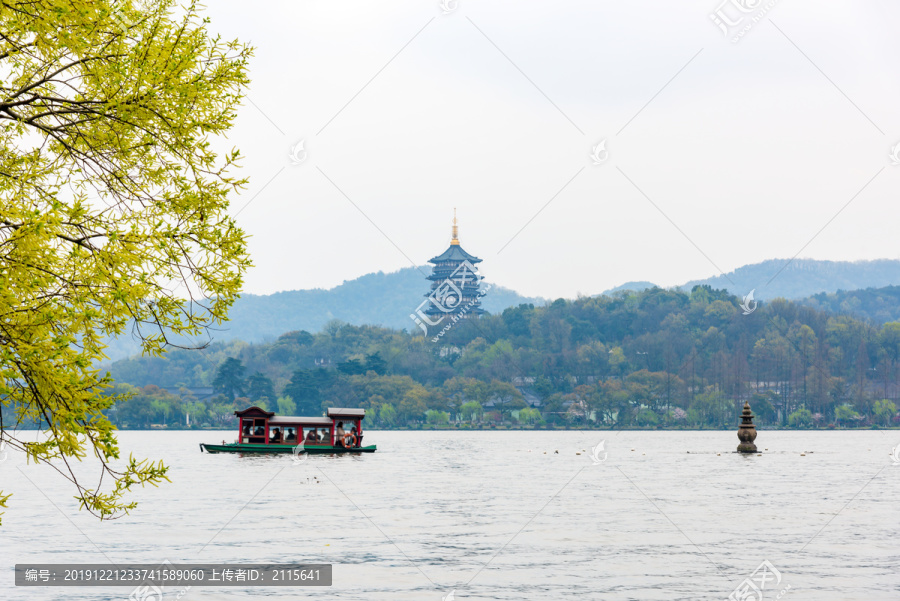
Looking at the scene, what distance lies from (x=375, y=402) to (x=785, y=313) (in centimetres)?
6796

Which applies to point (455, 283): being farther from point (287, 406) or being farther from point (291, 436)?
point (291, 436)

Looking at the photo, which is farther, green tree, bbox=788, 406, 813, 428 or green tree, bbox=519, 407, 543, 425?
green tree, bbox=519, 407, 543, 425

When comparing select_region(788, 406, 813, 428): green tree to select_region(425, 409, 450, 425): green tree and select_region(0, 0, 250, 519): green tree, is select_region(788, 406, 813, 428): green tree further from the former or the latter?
select_region(0, 0, 250, 519): green tree

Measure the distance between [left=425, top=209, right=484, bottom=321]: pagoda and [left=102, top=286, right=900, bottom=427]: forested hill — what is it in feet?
36.1

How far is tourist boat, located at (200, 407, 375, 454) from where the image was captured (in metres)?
54.0

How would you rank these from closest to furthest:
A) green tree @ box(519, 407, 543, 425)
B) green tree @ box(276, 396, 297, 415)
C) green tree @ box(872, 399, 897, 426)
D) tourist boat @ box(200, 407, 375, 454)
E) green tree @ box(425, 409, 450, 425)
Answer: tourist boat @ box(200, 407, 375, 454)
green tree @ box(872, 399, 897, 426)
green tree @ box(276, 396, 297, 415)
green tree @ box(425, 409, 450, 425)
green tree @ box(519, 407, 543, 425)

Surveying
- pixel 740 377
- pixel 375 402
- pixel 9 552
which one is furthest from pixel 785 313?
pixel 9 552

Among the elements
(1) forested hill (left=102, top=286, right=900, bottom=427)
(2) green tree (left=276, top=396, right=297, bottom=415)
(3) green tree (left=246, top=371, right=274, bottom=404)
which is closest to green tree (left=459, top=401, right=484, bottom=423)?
(1) forested hill (left=102, top=286, right=900, bottom=427)

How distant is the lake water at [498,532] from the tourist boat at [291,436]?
605cm

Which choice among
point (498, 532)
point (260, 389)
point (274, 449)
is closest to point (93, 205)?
point (498, 532)

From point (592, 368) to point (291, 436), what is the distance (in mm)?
92005

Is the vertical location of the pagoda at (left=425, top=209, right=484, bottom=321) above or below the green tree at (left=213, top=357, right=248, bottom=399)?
above

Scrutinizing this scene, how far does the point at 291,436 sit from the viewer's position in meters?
56.4

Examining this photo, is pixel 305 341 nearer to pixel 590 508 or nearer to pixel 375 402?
pixel 375 402
